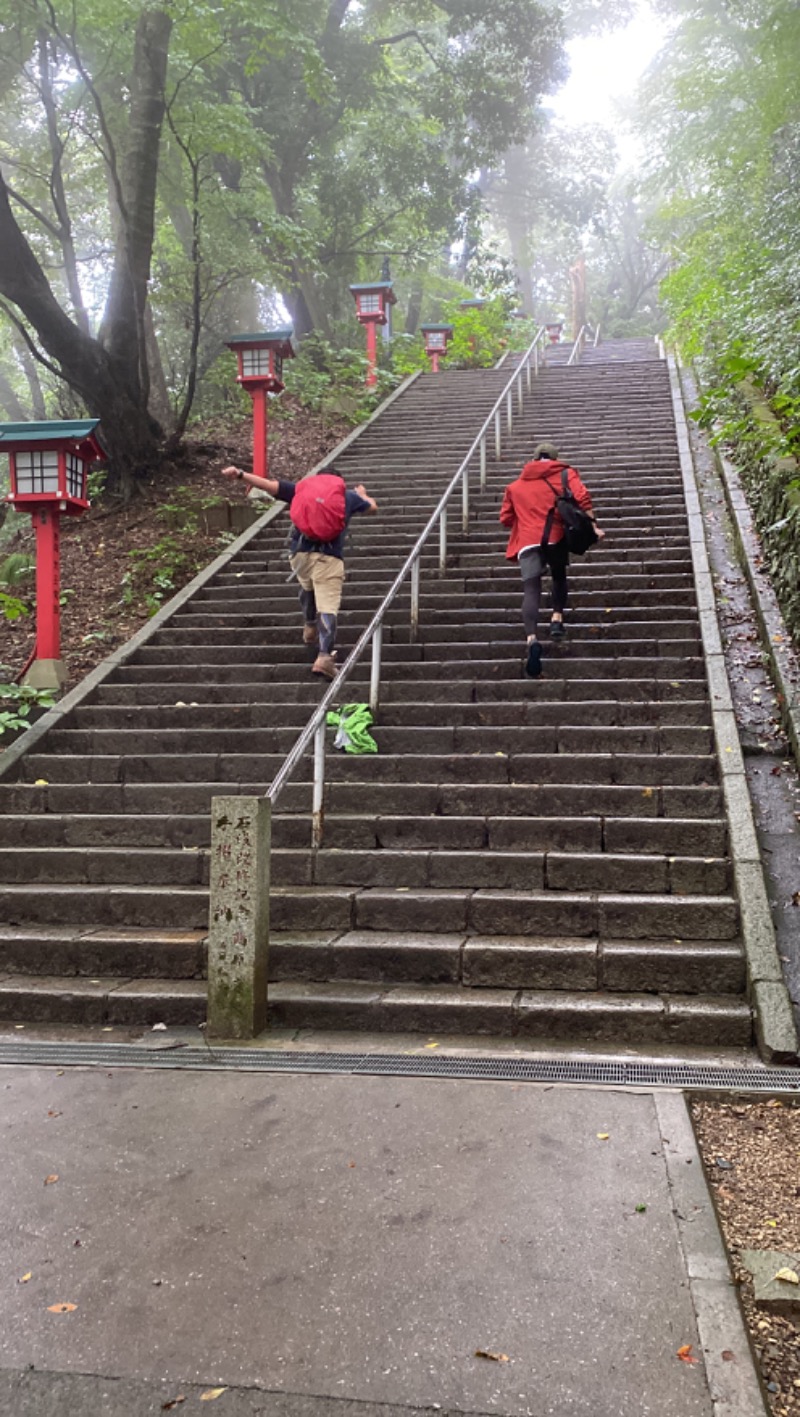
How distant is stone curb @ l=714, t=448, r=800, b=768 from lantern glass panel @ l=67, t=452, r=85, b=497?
5.66 meters

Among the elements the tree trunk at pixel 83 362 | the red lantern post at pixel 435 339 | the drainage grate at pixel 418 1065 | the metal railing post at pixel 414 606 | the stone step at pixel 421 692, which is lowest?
the drainage grate at pixel 418 1065

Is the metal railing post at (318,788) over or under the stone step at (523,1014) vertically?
over

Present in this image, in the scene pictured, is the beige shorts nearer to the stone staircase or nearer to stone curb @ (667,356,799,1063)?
the stone staircase

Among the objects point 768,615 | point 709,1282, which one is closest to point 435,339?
point 768,615

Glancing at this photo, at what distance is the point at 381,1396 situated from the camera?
227 centimetres

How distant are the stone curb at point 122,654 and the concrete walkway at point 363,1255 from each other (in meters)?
3.64

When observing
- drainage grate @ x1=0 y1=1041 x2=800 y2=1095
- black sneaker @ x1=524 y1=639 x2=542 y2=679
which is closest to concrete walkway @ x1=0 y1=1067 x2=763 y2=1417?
drainage grate @ x1=0 y1=1041 x2=800 y2=1095

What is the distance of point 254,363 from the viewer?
11875 mm

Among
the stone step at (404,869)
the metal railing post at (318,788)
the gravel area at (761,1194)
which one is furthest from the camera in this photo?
the metal railing post at (318,788)

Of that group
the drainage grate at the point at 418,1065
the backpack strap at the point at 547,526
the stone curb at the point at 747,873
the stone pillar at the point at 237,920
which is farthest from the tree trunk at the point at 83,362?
the drainage grate at the point at 418,1065

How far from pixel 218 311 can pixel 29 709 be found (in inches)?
627

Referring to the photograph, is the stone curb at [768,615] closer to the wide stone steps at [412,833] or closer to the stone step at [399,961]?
the wide stone steps at [412,833]

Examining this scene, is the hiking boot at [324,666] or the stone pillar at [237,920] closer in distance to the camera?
the stone pillar at [237,920]

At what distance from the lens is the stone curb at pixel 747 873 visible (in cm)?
406
